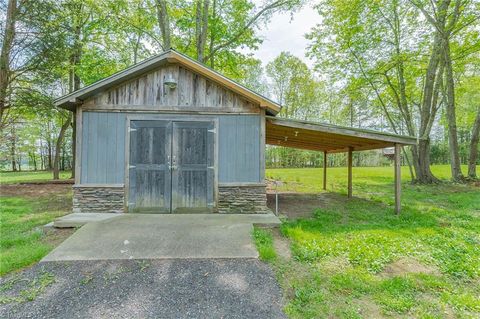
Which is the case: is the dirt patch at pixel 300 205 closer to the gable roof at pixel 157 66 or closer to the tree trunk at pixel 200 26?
the gable roof at pixel 157 66

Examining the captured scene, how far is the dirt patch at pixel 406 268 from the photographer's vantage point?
10.8 ft

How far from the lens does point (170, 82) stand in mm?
5520

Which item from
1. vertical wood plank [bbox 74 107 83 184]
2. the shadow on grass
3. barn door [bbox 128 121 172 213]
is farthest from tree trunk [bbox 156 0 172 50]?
the shadow on grass

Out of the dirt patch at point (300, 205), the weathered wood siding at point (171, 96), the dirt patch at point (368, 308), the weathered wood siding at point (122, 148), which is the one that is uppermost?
the weathered wood siding at point (171, 96)

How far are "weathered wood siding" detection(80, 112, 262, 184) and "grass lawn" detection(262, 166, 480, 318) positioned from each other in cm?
166

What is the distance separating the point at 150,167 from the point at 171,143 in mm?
748

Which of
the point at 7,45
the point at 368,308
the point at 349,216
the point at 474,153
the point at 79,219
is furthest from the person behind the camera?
the point at 474,153

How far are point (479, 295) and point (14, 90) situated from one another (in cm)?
1529

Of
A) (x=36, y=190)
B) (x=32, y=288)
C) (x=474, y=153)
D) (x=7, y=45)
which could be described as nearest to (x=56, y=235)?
(x=32, y=288)

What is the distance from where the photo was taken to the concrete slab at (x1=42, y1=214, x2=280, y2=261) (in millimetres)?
3654

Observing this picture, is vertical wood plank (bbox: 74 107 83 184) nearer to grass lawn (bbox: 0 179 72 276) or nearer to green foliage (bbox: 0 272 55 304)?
grass lawn (bbox: 0 179 72 276)

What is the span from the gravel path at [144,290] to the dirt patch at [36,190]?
7.84 m

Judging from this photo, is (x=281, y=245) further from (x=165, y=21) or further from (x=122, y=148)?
(x=165, y=21)

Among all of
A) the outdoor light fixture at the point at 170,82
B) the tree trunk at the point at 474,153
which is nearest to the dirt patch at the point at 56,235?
the outdoor light fixture at the point at 170,82
